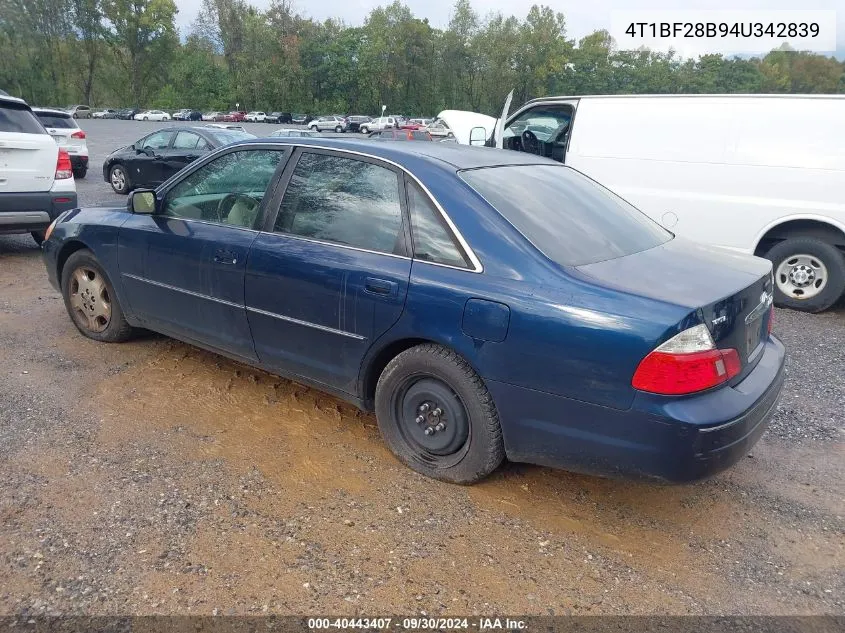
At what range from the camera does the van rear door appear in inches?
277

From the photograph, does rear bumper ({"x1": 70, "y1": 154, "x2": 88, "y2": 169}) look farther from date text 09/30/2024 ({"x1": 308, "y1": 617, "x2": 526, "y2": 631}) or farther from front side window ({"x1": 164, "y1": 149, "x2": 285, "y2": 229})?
date text 09/30/2024 ({"x1": 308, "y1": 617, "x2": 526, "y2": 631})

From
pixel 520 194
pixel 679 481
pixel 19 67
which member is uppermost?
pixel 19 67

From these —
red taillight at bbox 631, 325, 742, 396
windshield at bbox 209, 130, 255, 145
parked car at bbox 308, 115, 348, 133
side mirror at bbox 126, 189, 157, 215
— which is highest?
parked car at bbox 308, 115, 348, 133

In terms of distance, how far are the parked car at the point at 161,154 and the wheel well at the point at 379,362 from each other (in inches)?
372

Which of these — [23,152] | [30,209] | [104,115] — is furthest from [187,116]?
[30,209]

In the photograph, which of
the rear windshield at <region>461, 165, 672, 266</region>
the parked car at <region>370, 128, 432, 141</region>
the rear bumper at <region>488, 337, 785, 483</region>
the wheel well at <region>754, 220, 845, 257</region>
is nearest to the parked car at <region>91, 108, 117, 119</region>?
the parked car at <region>370, 128, 432, 141</region>

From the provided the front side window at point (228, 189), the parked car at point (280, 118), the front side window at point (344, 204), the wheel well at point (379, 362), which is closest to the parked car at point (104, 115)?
the parked car at point (280, 118)

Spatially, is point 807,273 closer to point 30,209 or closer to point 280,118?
point 30,209

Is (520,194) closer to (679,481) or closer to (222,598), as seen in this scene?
(679,481)

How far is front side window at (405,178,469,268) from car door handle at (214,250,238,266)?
44.7 inches

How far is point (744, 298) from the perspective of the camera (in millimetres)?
2854

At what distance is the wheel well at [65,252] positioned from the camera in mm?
4805

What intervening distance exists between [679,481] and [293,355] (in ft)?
6.66

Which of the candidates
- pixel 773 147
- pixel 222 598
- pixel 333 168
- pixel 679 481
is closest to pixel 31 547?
pixel 222 598
